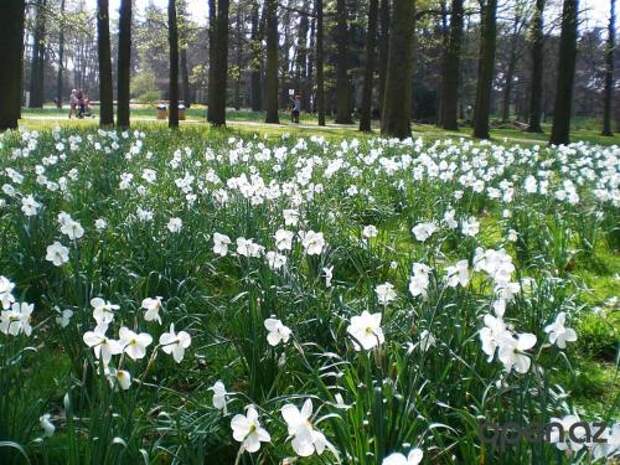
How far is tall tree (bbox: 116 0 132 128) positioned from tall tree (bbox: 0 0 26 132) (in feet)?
10.3

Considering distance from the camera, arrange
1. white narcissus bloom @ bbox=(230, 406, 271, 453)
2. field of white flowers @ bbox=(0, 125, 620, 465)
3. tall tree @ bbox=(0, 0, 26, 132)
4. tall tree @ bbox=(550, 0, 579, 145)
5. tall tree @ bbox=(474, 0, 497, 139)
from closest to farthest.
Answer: white narcissus bloom @ bbox=(230, 406, 271, 453)
field of white flowers @ bbox=(0, 125, 620, 465)
tall tree @ bbox=(0, 0, 26, 132)
tall tree @ bbox=(550, 0, 579, 145)
tall tree @ bbox=(474, 0, 497, 139)

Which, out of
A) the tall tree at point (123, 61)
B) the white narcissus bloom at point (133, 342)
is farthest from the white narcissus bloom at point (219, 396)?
the tall tree at point (123, 61)

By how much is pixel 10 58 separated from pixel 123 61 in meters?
3.87

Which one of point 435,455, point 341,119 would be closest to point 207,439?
point 435,455

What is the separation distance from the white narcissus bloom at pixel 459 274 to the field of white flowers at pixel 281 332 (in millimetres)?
15

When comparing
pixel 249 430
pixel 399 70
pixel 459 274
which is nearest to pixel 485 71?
pixel 399 70

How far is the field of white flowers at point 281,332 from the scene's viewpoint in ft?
5.66

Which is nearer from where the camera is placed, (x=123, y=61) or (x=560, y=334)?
(x=560, y=334)

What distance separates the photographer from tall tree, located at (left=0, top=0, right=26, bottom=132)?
12.3 m

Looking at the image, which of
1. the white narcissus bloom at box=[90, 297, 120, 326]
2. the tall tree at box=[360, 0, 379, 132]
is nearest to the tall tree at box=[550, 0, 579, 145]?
the tall tree at box=[360, 0, 379, 132]

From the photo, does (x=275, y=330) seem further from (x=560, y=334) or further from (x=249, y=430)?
(x=560, y=334)

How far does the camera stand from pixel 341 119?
95.3 ft

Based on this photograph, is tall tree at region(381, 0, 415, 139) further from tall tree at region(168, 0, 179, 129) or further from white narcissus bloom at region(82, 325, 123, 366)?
white narcissus bloom at region(82, 325, 123, 366)

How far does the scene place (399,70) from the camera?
559 inches
